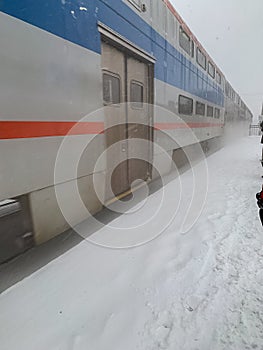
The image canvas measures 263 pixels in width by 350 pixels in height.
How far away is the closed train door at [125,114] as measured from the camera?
329cm

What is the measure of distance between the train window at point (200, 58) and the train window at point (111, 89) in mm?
4531

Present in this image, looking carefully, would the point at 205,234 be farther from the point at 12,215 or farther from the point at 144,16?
the point at 144,16

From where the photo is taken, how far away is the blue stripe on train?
196 cm

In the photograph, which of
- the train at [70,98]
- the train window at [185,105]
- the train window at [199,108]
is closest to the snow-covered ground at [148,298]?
the train at [70,98]

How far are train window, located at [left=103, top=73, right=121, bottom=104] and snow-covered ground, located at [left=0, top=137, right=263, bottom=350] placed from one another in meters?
1.89

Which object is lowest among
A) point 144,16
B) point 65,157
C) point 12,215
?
point 12,215

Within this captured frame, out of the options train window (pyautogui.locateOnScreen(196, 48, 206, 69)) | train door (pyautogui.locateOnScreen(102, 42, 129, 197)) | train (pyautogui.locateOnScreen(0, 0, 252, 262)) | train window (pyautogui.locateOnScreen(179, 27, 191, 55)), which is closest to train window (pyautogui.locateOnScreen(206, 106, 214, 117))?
train window (pyautogui.locateOnScreen(196, 48, 206, 69))

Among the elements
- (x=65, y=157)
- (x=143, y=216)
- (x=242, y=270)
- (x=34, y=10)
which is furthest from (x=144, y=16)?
(x=242, y=270)

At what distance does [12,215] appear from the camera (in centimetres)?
204

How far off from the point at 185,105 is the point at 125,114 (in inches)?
117

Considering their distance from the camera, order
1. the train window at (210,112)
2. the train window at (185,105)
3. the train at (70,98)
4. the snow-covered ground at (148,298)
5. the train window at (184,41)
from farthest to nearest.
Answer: the train window at (210,112) → the train window at (185,105) → the train window at (184,41) → the train at (70,98) → the snow-covered ground at (148,298)

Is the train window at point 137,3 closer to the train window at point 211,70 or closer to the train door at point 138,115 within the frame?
the train door at point 138,115

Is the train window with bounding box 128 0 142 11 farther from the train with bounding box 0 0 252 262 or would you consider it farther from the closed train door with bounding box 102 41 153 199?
the closed train door with bounding box 102 41 153 199

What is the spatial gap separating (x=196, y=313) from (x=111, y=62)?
299 cm
